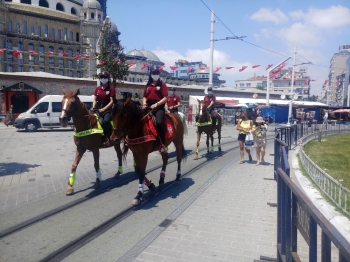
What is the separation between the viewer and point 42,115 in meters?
24.5

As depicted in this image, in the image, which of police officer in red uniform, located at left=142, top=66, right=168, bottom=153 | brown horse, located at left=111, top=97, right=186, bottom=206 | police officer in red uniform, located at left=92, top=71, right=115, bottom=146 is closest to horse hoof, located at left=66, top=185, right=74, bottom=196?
police officer in red uniform, located at left=92, top=71, right=115, bottom=146

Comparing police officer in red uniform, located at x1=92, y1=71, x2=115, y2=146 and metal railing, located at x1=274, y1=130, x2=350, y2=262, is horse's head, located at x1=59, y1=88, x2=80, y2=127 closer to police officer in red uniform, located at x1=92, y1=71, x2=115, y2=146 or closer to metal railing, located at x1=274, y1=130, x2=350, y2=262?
police officer in red uniform, located at x1=92, y1=71, x2=115, y2=146

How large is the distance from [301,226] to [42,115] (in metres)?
24.5

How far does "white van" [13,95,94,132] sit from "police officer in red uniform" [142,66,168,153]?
59.2 ft

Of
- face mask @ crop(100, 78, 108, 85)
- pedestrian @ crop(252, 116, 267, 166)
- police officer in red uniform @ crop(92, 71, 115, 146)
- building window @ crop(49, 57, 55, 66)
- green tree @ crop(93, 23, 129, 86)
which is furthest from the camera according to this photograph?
building window @ crop(49, 57, 55, 66)

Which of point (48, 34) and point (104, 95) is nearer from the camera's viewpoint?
point (104, 95)

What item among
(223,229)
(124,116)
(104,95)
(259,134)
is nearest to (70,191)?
(124,116)

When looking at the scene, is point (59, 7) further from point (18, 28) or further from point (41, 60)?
point (41, 60)

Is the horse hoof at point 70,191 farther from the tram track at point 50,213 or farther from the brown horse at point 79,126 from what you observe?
the tram track at point 50,213

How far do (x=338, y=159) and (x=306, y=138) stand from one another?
23.4ft

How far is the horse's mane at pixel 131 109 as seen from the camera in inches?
248

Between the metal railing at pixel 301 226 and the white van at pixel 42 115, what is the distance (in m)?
23.0

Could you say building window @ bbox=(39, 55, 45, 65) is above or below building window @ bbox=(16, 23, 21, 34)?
below

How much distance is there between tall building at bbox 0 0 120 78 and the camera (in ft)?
203
